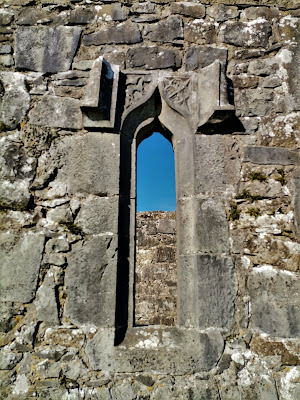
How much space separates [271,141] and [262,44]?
39.5 inches

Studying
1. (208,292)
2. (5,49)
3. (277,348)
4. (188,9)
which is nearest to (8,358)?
(208,292)

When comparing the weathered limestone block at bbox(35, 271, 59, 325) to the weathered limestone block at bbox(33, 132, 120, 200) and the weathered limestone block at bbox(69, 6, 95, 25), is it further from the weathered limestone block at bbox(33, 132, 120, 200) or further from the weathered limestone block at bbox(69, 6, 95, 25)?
the weathered limestone block at bbox(69, 6, 95, 25)

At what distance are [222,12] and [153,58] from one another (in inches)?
33.8

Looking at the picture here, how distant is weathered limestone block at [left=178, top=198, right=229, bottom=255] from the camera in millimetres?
2680

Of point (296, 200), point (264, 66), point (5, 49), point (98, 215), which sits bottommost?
point (98, 215)

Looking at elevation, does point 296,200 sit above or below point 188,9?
below

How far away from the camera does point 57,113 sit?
9.59 ft

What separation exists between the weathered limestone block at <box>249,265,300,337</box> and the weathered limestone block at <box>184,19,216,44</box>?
7.14ft

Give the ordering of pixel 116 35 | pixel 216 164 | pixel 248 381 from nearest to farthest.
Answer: pixel 248 381, pixel 216 164, pixel 116 35

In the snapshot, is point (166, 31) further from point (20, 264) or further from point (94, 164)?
point (20, 264)

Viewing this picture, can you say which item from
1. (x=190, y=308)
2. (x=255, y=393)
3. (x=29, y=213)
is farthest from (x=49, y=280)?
(x=255, y=393)

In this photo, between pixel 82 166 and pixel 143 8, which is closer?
pixel 82 166

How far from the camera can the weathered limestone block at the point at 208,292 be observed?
2.54 meters

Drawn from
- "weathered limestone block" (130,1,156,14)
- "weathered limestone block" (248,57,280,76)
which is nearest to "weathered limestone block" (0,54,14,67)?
"weathered limestone block" (130,1,156,14)
